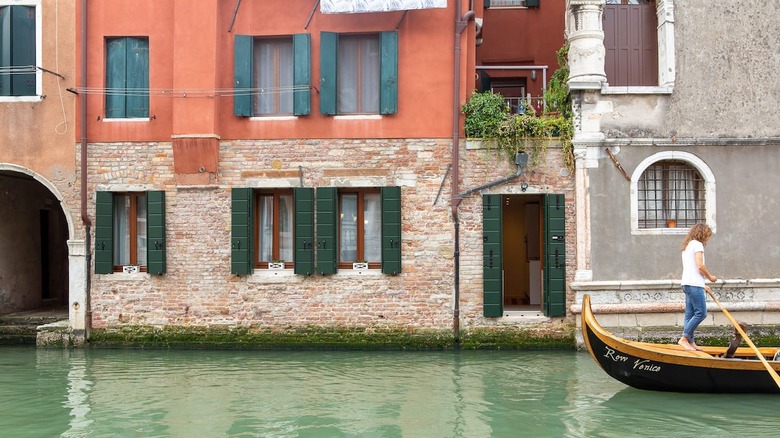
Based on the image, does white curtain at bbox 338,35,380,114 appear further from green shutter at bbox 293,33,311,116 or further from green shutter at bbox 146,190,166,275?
green shutter at bbox 146,190,166,275

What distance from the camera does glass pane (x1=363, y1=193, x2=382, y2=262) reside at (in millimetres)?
13031

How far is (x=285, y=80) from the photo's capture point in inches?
516

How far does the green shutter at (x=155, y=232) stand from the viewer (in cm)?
1290

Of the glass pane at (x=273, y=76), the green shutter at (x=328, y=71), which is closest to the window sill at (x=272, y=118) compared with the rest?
the glass pane at (x=273, y=76)

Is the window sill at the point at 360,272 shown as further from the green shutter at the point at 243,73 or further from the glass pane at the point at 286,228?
the green shutter at the point at 243,73

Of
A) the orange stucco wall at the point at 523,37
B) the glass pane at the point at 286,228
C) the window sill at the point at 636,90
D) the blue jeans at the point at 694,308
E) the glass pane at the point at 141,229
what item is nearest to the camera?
the blue jeans at the point at 694,308

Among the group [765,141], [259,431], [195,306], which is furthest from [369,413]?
[765,141]

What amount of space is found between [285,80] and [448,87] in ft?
8.55

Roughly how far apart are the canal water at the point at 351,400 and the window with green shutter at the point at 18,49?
4.45 meters

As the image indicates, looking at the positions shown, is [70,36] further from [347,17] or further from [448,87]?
[448,87]

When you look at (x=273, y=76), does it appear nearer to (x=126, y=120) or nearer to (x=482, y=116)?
(x=126, y=120)

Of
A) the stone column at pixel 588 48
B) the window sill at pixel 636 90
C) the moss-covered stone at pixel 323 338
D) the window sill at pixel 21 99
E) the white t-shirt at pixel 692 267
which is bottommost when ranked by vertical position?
the moss-covered stone at pixel 323 338

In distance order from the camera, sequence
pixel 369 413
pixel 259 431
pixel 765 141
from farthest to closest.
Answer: pixel 765 141 < pixel 369 413 < pixel 259 431

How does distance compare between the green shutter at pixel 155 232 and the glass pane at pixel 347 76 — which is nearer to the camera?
the green shutter at pixel 155 232
